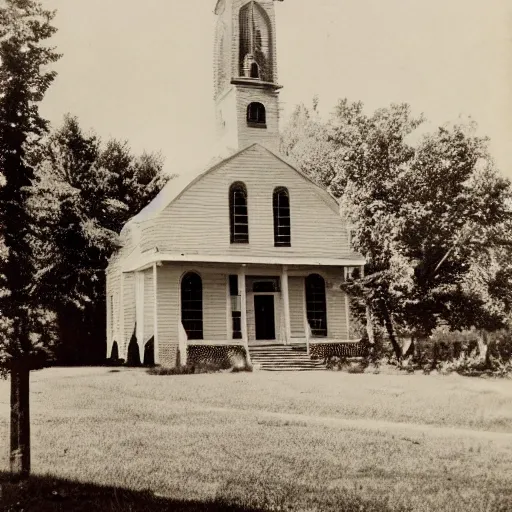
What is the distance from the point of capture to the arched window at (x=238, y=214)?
9812 millimetres

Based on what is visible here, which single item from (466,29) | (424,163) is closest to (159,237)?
(424,163)

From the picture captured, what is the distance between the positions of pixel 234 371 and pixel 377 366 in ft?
7.13

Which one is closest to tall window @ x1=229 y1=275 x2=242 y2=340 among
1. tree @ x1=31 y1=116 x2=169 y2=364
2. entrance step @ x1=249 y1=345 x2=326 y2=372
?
entrance step @ x1=249 y1=345 x2=326 y2=372

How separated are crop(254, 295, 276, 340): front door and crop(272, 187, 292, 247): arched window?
93 centimetres

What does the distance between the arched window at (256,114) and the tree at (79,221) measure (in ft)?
12.6

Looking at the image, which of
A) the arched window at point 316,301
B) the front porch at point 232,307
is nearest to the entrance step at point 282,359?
the front porch at point 232,307

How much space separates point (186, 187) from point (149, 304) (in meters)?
1.61

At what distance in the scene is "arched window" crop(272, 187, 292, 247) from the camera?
10.1 metres

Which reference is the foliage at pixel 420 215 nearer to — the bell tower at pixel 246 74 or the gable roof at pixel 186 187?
the gable roof at pixel 186 187

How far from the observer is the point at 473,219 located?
25.0 feet

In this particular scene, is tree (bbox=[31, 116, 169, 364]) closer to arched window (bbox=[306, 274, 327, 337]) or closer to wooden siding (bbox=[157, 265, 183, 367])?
wooden siding (bbox=[157, 265, 183, 367])

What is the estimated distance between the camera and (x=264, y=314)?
10.2 metres

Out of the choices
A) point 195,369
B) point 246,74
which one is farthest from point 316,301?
point 195,369

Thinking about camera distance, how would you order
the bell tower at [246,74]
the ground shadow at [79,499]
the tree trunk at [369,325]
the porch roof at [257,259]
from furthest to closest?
the tree trunk at [369,325]
the porch roof at [257,259]
the bell tower at [246,74]
the ground shadow at [79,499]
